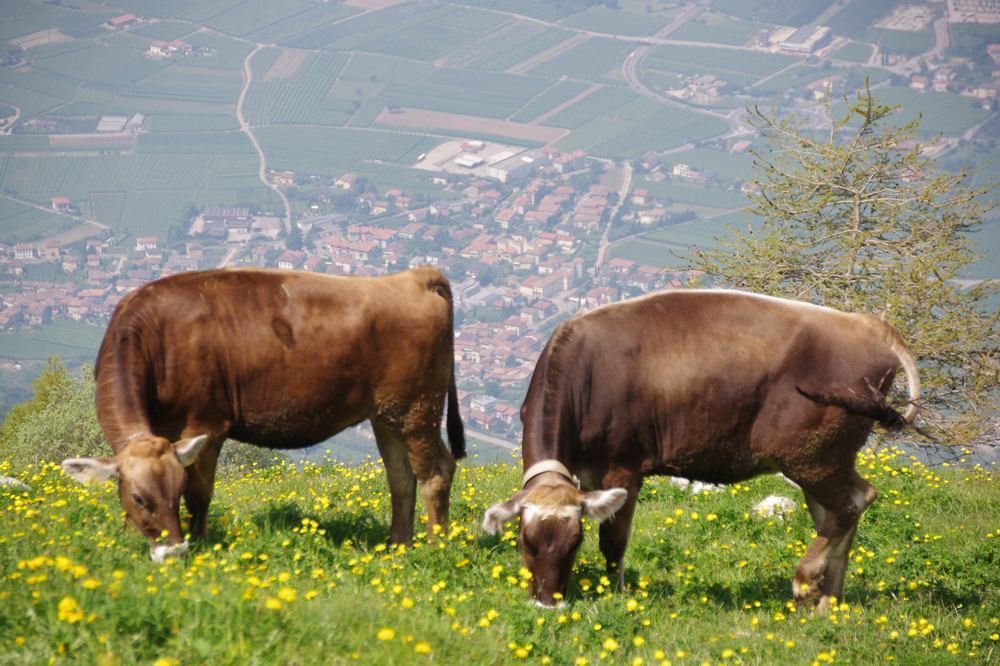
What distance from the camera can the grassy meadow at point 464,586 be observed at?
7.62 meters

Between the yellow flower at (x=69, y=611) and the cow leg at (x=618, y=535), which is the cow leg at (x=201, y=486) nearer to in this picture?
the cow leg at (x=618, y=535)

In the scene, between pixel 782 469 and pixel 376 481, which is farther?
pixel 376 481

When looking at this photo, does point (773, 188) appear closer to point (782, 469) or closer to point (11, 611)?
point (782, 469)

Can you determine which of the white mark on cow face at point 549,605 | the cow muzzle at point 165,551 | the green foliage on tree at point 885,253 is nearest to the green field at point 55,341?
the green foliage on tree at point 885,253

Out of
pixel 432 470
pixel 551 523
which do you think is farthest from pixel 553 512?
pixel 432 470

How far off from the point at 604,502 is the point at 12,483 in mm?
8531

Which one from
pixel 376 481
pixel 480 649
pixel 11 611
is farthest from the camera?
pixel 376 481

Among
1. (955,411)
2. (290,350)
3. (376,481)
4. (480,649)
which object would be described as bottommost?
(955,411)

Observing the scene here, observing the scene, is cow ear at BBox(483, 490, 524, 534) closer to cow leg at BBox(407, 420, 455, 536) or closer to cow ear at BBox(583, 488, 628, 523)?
cow ear at BBox(583, 488, 628, 523)

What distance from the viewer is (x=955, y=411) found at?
30.8 m

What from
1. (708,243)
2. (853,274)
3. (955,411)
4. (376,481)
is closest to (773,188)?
(853,274)

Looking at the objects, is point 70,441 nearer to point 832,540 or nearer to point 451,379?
point 451,379

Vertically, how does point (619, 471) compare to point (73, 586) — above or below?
below

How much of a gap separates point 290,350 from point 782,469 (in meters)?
5.31
